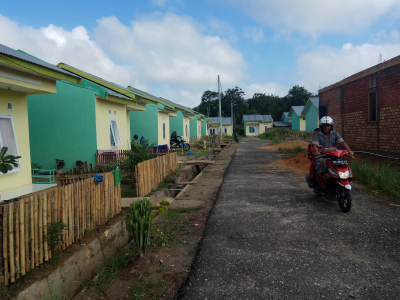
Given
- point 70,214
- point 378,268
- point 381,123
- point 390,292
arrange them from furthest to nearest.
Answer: point 381,123, point 70,214, point 378,268, point 390,292

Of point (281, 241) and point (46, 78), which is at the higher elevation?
point (46, 78)

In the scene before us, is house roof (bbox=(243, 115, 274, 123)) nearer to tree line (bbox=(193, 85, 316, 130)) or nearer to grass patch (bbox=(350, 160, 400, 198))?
tree line (bbox=(193, 85, 316, 130))

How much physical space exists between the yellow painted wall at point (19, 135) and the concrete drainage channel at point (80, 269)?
139 inches

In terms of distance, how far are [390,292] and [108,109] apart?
37.3 ft

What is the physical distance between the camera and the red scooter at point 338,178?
532 centimetres

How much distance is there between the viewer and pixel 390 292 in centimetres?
286

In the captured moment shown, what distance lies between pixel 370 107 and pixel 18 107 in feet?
37.6

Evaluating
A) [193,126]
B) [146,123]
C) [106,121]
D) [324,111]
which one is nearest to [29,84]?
[106,121]

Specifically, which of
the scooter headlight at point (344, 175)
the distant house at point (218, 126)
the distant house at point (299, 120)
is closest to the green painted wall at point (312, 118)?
the distant house at point (299, 120)

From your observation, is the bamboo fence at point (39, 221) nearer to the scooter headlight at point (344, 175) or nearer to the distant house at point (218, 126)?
the scooter headlight at point (344, 175)

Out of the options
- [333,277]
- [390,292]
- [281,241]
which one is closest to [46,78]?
[281,241]

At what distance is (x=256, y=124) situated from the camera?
63156 mm

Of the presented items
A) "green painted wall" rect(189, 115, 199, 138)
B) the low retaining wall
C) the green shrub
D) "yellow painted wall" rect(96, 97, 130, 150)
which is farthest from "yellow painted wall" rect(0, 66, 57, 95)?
"green painted wall" rect(189, 115, 199, 138)

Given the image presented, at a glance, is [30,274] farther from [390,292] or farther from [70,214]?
[390,292]
